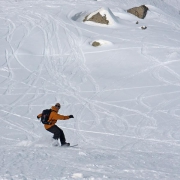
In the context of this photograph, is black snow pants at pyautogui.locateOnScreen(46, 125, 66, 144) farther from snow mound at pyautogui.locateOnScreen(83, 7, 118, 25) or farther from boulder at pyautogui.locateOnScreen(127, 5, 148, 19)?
boulder at pyautogui.locateOnScreen(127, 5, 148, 19)

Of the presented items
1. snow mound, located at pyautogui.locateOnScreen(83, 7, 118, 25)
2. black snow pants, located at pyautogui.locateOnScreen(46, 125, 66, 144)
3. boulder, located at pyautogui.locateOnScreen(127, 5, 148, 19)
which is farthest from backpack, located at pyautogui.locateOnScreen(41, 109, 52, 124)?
boulder, located at pyautogui.locateOnScreen(127, 5, 148, 19)

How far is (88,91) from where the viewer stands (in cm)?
1917

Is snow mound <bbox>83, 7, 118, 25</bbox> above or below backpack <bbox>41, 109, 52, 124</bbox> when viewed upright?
below

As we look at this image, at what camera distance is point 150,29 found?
99.6 feet

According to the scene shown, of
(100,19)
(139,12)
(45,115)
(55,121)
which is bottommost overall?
(100,19)

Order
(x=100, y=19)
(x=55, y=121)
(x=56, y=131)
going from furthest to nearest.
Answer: (x=100, y=19)
(x=56, y=131)
(x=55, y=121)

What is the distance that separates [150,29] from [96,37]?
513 cm

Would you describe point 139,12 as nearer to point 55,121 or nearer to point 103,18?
point 103,18

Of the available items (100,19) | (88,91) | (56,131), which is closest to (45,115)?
(56,131)

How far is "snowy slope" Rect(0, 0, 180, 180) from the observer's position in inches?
312

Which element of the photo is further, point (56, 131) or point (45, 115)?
point (56, 131)

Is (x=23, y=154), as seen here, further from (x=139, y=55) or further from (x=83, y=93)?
(x=139, y=55)

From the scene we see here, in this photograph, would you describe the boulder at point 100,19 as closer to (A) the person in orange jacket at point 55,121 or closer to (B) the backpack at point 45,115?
(A) the person in orange jacket at point 55,121

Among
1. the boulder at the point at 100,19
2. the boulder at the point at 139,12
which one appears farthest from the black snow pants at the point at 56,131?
the boulder at the point at 139,12
